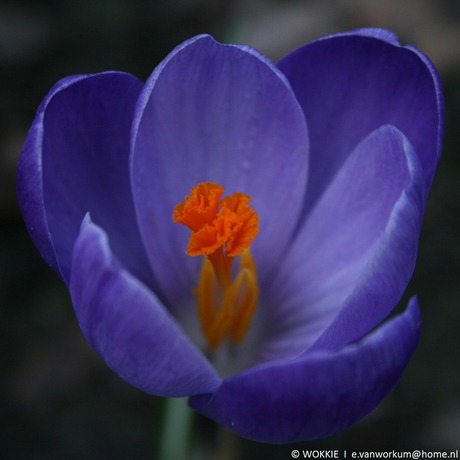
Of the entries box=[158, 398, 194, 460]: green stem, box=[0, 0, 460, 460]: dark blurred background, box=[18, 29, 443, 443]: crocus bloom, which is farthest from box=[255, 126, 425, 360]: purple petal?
box=[0, 0, 460, 460]: dark blurred background

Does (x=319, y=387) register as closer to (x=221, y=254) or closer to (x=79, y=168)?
(x=221, y=254)

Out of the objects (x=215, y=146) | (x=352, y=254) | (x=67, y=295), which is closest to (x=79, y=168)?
(x=215, y=146)

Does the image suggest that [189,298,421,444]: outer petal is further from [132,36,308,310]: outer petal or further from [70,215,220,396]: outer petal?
[132,36,308,310]: outer petal

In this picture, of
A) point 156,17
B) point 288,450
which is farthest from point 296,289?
point 156,17

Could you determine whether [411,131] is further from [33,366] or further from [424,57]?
[33,366]

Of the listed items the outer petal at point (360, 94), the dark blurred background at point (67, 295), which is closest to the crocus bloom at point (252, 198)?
the outer petal at point (360, 94)

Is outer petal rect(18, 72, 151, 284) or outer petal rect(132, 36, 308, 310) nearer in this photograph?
outer petal rect(18, 72, 151, 284)

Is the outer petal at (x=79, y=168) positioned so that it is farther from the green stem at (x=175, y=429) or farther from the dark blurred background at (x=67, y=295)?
the dark blurred background at (x=67, y=295)
